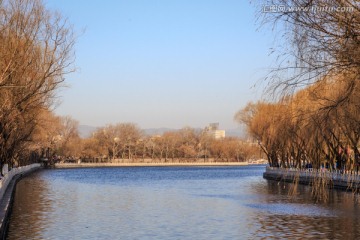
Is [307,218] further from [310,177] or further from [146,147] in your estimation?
[146,147]

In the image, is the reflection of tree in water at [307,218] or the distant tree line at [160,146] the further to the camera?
the distant tree line at [160,146]

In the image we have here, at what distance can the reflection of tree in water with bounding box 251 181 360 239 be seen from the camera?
1716cm

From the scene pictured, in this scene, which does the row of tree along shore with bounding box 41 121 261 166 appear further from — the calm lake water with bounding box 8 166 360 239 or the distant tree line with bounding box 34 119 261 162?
the calm lake water with bounding box 8 166 360 239

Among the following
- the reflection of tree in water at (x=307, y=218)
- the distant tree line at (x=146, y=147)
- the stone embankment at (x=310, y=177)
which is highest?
the distant tree line at (x=146, y=147)

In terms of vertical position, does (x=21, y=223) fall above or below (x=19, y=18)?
below

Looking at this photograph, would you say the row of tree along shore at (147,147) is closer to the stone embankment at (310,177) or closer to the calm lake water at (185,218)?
the stone embankment at (310,177)

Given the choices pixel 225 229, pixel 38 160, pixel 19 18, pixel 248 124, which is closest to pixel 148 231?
pixel 225 229

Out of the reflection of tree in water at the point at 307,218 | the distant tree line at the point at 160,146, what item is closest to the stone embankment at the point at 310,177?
the reflection of tree in water at the point at 307,218

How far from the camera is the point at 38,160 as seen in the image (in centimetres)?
10544

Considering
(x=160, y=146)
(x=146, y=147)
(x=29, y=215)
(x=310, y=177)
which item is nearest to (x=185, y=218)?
(x=29, y=215)

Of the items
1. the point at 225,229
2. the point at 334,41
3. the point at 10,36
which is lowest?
the point at 225,229

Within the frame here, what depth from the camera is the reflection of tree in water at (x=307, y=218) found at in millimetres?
17156

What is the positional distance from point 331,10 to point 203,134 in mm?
145610

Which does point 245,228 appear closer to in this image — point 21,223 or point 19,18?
point 21,223
